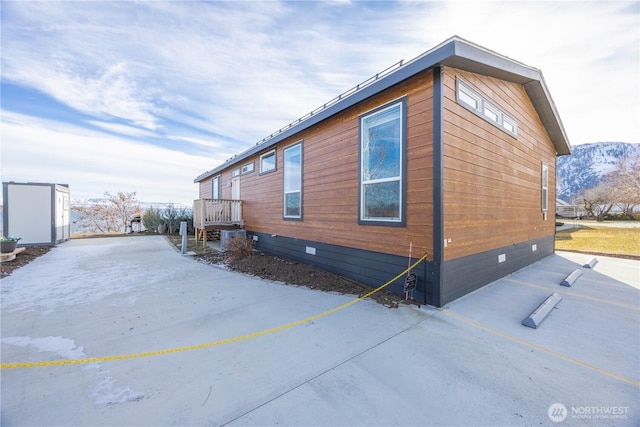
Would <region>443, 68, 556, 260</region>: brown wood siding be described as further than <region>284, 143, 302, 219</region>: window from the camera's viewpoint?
No

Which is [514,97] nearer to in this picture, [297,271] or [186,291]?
[297,271]

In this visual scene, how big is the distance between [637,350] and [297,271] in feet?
15.6

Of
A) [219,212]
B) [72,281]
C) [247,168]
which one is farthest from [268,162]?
[72,281]

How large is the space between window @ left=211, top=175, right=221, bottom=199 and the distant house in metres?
6.42

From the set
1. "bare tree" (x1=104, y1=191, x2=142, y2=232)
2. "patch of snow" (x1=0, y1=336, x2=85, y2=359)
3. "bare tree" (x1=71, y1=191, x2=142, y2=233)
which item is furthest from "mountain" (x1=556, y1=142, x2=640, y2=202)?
"patch of snow" (x1=0, y1=336, x2=85, y2=359)

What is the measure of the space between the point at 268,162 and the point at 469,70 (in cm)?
575

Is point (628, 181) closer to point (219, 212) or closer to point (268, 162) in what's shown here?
point (268, 162)

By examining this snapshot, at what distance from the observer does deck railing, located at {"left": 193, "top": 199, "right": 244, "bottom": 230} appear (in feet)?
30.1

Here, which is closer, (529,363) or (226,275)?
(529,363)

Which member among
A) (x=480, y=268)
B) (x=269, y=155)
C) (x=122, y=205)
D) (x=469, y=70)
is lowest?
(x=480, y=268)

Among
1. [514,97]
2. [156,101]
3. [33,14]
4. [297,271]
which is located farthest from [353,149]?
[156,101]

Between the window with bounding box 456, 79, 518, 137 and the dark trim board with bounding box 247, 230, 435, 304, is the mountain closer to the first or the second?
the window with bounding box 456, 79, 518, 137

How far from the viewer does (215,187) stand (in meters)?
13.1

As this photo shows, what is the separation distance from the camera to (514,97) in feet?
18.7
